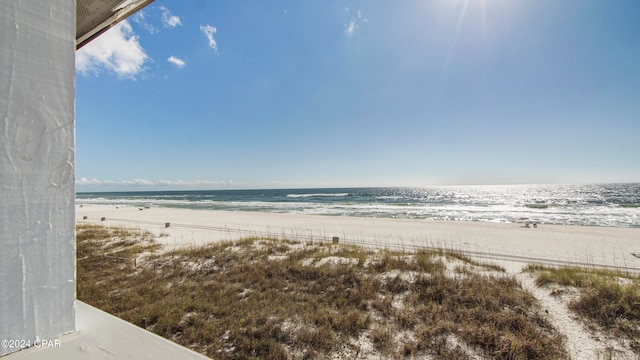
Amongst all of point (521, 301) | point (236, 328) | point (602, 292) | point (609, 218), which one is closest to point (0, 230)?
point (236, 328)

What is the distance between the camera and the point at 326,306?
172 inches

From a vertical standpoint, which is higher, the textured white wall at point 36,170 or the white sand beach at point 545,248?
the textured white wall at point 36,170

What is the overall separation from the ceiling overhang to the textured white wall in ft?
1.96

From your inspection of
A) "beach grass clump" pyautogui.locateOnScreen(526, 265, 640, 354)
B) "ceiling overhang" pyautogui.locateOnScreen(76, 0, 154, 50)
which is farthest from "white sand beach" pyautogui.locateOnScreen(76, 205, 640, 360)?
"ceiling overhang" pyautogui.locateOnScreen(76, 0, 154, 50)

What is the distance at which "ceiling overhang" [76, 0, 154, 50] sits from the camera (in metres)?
1.27

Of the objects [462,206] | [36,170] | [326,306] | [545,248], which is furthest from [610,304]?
[462,206]

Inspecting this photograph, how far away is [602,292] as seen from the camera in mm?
4273

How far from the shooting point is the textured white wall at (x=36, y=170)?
0.67 meters

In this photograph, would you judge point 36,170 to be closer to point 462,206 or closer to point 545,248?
point 545,248

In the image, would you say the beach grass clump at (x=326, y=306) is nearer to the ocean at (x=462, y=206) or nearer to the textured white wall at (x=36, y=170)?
the textured white wall at (x=36, y=170)

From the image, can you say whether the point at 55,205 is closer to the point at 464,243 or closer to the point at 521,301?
the point at 521,301

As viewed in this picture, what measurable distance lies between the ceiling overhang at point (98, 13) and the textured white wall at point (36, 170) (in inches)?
23.5

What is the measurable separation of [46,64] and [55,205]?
386 millimetres

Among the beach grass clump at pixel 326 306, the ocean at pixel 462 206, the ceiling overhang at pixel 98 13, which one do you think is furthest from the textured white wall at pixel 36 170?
the ocean at pixel 462 206
